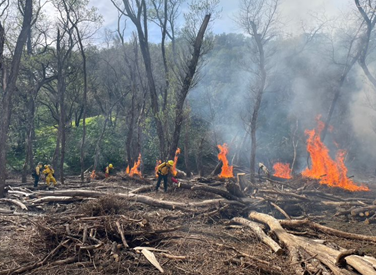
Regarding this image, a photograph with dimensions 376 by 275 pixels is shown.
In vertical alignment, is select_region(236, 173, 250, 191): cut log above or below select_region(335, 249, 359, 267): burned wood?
below

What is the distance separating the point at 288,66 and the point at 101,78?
2104 cm

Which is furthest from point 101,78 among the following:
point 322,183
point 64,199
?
point 322,183

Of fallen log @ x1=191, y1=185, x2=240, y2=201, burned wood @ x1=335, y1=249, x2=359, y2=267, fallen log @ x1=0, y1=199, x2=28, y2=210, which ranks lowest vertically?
fallen log @ x1=0, y1=199, x2=28, y2=210

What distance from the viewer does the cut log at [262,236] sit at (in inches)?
252

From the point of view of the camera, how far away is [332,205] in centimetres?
1149

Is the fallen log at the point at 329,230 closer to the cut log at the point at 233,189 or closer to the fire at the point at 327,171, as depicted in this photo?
the cut log at the point at 233,189

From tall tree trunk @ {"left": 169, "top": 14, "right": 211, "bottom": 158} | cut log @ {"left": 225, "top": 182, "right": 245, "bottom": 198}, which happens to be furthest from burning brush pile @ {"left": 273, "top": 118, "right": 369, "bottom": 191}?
tall tree trunk @ {"left": 169, "top": 14, "right": 211, "bottom": 158}

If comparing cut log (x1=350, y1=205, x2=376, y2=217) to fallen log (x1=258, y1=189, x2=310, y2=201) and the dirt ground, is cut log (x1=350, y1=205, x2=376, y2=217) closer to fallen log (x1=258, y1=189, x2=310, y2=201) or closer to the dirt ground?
the dirt ground

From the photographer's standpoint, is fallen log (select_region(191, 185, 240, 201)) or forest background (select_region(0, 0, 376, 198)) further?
forest background (select_region(0, 0, 376, 198))

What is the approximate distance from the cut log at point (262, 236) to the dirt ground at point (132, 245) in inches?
4.5

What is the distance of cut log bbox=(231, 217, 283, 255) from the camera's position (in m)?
6.41

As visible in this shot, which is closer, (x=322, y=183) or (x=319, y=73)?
(x=322, y=183)

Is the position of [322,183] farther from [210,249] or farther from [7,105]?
[7,105]

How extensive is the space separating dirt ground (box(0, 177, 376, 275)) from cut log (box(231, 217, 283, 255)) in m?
0.11
